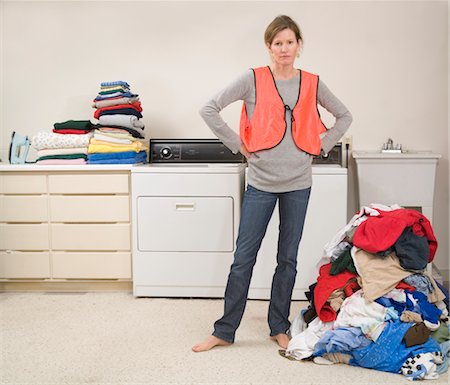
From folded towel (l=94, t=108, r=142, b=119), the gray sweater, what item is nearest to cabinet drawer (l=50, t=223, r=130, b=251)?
folded towel (l=94, t=108, r=142, b=119)

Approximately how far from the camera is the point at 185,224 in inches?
134

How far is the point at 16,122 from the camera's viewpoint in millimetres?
4074

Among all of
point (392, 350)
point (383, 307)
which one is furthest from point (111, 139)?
point (392, 350)

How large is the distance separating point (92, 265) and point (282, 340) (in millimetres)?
1398

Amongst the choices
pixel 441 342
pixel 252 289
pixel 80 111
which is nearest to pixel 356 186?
pixel 252 289

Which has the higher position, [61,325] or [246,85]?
[246,85]

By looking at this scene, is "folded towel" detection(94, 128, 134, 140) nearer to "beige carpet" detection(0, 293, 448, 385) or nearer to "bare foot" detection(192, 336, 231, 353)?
"beige carpet" detection(0, 293, 448, 385)

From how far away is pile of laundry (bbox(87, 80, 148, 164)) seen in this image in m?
3.50

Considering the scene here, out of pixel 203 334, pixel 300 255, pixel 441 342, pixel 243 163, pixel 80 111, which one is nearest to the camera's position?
pixel 441 342

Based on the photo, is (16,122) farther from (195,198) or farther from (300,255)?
(300,255)

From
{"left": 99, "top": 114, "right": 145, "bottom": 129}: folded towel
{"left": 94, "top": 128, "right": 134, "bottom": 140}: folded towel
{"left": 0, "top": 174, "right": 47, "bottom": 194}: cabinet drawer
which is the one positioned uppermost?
{"left": 99, "top": 114, "right": 145, "bottom": 129}: folded towel

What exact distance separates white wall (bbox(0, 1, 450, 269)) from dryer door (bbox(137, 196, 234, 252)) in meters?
0.73

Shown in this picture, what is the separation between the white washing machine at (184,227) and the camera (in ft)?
11.0

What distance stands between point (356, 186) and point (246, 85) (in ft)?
5.15
